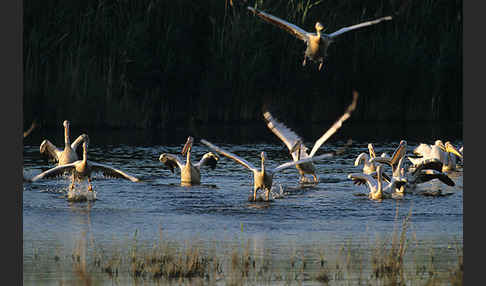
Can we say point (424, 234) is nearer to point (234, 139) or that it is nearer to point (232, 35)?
point (234, 139)

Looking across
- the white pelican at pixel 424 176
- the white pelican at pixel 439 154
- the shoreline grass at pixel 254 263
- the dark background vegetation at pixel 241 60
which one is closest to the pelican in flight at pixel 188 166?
the white pelican at pixel 424 176

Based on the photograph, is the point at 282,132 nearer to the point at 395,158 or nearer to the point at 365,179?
the point at 395,158

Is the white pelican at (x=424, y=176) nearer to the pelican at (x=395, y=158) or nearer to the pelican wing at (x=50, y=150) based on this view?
the pelican at (x=395, y=158)

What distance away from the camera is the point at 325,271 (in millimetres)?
9664

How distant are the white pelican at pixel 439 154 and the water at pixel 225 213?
445 mm

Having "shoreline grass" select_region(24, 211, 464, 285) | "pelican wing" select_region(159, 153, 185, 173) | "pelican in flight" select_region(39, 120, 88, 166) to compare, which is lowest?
"shoreline grass" select_region(24, 211, 464, 285)

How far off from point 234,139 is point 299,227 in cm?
1243

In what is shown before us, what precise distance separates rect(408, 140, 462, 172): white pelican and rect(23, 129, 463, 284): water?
0.45 m

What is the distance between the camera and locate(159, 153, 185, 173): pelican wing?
674 inches

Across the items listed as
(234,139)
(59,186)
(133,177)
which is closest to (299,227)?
(133,177)

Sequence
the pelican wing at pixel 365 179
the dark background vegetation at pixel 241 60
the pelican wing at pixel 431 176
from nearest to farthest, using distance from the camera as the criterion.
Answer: the pelican wing at pixel 365 179 < the pelican wing at pixel 431 176 < the dark background vegetation at pixel 241 60

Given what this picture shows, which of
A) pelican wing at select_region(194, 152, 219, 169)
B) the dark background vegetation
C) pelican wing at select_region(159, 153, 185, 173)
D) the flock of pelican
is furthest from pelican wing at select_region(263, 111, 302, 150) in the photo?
the dark background vegetation

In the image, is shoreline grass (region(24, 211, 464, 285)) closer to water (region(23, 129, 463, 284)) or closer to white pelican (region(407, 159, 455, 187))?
water (region(23, 129, 463, 284))

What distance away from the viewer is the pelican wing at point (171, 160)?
56.1ft
